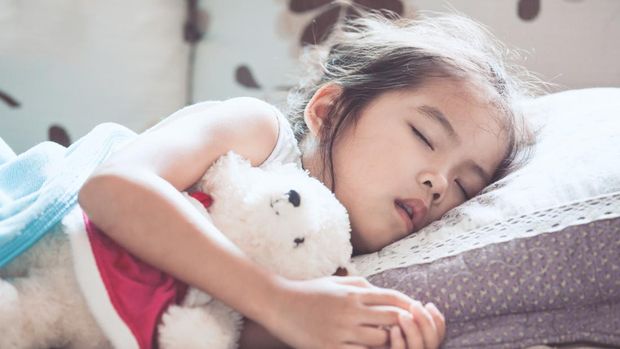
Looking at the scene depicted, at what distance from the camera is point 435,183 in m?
0.89

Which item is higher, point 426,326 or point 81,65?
point 426,326

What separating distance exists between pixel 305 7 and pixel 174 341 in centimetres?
88

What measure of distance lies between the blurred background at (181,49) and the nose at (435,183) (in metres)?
0.53

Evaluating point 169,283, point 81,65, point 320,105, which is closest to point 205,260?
point 169,283

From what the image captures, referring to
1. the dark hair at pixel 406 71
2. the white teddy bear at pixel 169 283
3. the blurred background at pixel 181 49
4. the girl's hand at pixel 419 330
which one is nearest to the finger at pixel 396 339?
the girl's hand at pixel 419 330

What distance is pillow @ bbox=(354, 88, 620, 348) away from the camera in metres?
0.66

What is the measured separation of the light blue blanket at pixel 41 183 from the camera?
0.72 meters

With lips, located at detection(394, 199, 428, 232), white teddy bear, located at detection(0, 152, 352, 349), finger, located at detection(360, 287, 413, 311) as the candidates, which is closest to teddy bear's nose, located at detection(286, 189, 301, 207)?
white teddy bear, located at detection(0, 152, 352, 349)

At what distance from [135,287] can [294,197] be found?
185 mm

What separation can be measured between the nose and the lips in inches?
1.0

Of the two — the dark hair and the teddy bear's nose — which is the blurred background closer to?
the dark hair

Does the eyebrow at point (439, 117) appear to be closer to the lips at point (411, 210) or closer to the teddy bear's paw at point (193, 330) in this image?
the lips at point (411, 210)

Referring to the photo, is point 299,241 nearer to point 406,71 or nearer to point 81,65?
point 406,71

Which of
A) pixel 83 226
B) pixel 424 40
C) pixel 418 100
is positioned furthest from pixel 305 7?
pixel 83 226
